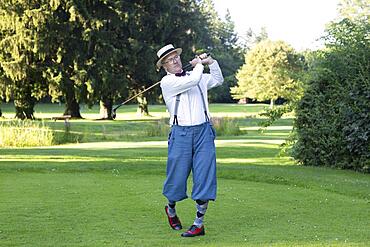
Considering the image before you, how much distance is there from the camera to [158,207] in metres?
7.25

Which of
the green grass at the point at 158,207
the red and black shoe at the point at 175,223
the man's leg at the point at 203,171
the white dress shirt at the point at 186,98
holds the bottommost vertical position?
the green grass at the point at 158,207

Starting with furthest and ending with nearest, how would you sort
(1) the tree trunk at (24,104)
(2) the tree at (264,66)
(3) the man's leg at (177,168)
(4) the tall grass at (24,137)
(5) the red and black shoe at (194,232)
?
1. (2) the tree at (264,66)
2. (1) the tree trunk at (24,104)
3. (4) the tall grass at (24,137)
4. (3) the man's leg at (177,168)
5. (5) the red and black shoe at (194,232)

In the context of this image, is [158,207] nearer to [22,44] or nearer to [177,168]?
[177,168]

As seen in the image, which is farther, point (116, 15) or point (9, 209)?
point (116, 15)

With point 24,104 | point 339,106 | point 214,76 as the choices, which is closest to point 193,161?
point 214,76

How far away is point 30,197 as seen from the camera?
7.91 metres

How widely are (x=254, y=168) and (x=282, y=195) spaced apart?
3.38m

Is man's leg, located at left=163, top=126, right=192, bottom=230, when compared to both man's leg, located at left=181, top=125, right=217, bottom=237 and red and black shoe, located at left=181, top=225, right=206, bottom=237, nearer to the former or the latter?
man's leg, located at left=181, top=125, right=217, bottom=237

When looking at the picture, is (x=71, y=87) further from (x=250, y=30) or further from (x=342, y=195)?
(x=250, y=30)

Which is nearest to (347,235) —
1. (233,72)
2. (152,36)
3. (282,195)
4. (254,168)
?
(282,195)

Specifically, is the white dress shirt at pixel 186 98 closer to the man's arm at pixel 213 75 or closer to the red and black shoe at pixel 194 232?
the man's arm at pixel 213 75

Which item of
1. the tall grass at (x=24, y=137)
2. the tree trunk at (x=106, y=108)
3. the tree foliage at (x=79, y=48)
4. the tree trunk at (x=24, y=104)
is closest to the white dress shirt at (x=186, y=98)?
the tall grass at (x=24, y=137)

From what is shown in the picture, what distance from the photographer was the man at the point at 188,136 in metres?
5.85

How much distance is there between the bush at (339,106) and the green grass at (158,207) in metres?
0.65
